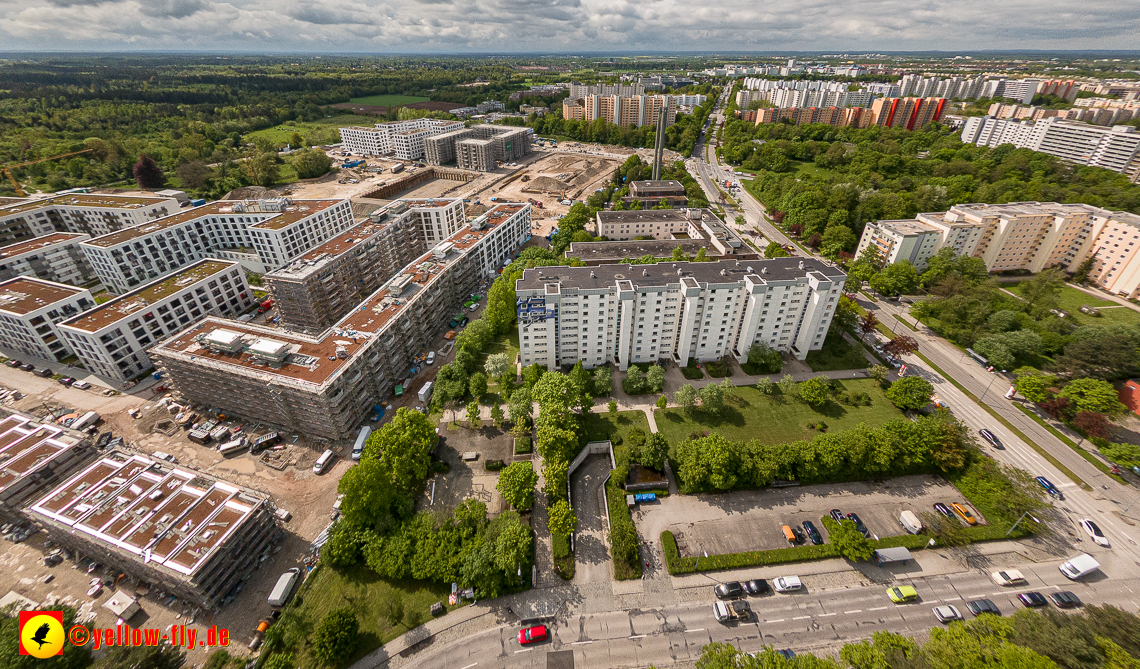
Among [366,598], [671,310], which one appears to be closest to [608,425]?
[671,310]

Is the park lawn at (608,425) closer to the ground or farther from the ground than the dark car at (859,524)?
farther from the ground

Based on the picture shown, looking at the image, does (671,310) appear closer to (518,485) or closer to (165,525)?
(518,485)

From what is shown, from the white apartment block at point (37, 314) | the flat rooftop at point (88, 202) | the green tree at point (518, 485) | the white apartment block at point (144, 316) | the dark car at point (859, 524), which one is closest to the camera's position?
the green tree at point (518, 485)

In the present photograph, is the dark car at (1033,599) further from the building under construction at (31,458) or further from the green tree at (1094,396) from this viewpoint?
the building under construction at (31,458)

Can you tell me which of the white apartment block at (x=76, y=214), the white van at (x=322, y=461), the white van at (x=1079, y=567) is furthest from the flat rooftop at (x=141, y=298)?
the white van at (x=1079, y=567)

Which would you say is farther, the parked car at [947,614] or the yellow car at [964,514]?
the yellow car at [964,514]
